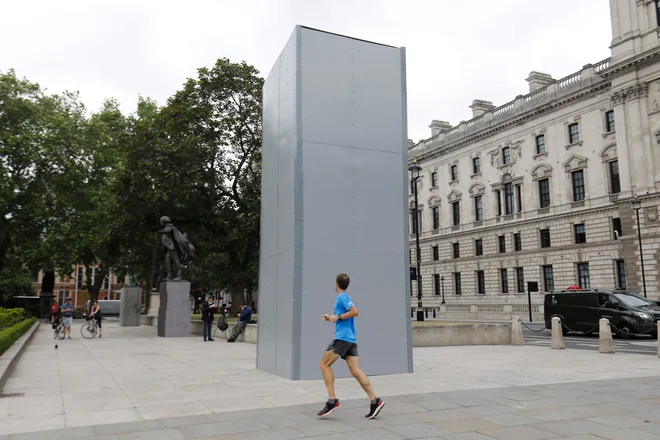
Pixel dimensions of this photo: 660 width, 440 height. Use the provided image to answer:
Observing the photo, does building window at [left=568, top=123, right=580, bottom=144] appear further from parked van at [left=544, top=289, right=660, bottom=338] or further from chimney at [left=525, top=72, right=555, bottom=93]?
parked van at [left=544, top=289, right=660, bottom=338]

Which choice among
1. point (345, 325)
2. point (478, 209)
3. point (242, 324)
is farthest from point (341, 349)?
point (478, 209)

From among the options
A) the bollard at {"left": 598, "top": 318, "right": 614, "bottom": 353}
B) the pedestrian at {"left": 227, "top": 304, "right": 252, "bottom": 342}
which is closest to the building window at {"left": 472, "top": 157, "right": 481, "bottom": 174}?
the pedestrian at {"left": 227, "top": 304, "right": 252, "bottom": 342}

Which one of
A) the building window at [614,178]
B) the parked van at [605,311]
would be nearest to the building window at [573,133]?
the building window at [614,178]

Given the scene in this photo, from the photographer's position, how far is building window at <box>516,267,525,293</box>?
165 ft

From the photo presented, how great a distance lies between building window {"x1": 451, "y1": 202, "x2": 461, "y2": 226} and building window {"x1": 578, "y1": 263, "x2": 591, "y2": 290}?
15714 mm

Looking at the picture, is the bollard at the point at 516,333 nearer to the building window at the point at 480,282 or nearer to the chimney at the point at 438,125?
the building window at the point at 480,282

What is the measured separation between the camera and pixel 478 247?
56188mm

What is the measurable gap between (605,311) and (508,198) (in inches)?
1238

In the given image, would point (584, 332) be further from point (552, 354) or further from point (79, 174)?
point (79, 174)

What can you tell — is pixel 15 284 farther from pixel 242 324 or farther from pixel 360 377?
pixel 360 377

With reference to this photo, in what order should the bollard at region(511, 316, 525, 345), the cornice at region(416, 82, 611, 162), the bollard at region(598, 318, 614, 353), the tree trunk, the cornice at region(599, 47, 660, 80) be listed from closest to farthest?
the bollard at region(598, 318, 614, 353) < the bollard at region(511, 316, 525, 345) < the tree trunk < the cornice at region(599, 47, 660, 80) < the cornice at region(416, 82, 611, 162)

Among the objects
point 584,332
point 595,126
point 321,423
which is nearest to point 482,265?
point 595,126

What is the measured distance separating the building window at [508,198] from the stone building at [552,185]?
0.10 metres

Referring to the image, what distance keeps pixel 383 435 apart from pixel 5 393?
6.55 meters
